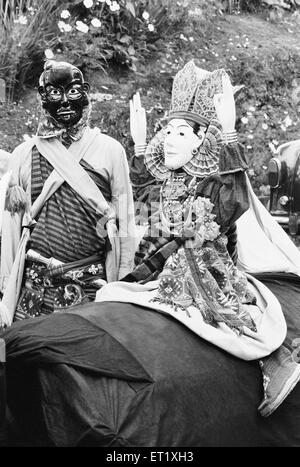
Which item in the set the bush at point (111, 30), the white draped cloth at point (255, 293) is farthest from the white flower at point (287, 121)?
the white draped cloth at point (255, 293)

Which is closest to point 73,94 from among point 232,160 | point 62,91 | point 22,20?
point 62,91

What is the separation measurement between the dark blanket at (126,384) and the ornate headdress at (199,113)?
84cm

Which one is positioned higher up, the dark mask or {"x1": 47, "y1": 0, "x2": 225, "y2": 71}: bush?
{"x1": 47, "y1": 0, "x2": 225, "y2": 71}: bush

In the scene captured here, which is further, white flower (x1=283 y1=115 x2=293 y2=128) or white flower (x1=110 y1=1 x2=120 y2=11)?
white flower (x1=283 y1=115 x2=293 y2=128)

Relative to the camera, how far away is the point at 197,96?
489 cm

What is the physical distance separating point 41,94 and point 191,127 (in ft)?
2.70

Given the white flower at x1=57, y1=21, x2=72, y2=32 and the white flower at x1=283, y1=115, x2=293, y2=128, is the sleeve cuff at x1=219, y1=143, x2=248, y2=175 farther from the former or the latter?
the white flower at x1=283, y1=115, x2=293, y2=128

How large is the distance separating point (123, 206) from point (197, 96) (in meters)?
0.70

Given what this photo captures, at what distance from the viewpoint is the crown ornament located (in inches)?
191

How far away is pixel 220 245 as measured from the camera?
4695mm

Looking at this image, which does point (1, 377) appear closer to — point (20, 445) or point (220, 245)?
point (20, 445)

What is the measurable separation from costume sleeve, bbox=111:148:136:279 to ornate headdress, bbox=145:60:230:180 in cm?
16

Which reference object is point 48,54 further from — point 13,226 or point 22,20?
point 13,226

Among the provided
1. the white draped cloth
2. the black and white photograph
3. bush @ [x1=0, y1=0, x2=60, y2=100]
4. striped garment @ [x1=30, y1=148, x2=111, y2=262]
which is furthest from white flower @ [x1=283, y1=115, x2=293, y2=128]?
striped garment @ [x1=30, y1=148, x2=111, y2=262]
